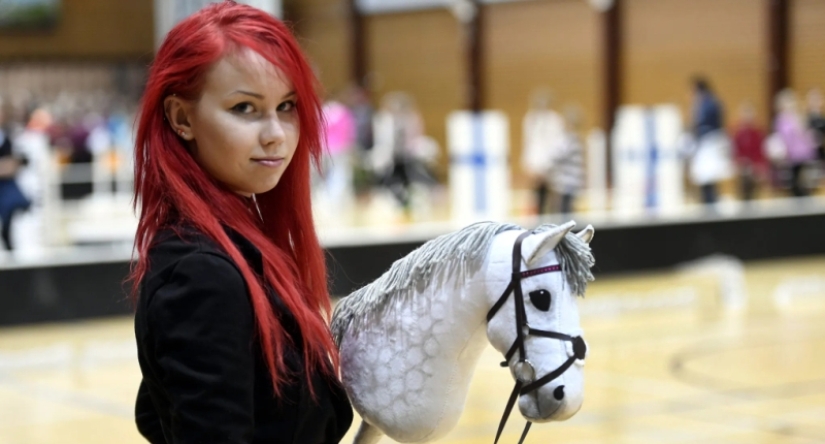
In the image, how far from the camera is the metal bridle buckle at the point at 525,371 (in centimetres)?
157

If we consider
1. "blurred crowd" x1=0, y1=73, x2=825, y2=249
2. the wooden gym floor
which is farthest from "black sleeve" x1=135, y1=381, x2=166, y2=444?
"blurred crowd" x1=0, y1=73, x2=825, y2=249

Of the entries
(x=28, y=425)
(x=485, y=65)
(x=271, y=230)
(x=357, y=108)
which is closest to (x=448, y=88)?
(x=485, y=65)

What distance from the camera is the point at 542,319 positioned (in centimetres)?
157

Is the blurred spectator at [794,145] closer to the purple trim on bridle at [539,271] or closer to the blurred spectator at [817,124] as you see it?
the blurred spectator at [817,124]

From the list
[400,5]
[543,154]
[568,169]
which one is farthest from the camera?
[400,5]

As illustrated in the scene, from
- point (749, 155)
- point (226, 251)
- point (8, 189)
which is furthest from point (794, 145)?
point (226, 251)

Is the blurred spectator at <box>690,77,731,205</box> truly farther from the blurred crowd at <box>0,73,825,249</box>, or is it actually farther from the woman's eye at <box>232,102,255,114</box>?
the woman's eye at <box>232,102,255,114</box>

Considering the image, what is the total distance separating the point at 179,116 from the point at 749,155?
14.7 metres

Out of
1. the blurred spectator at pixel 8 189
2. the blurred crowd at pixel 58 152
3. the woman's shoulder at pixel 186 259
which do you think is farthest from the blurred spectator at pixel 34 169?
the woman's shoulder at pixel 186 259

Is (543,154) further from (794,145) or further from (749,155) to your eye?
(794,145)

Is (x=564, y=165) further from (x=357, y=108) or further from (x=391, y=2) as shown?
(x=391, y=2)

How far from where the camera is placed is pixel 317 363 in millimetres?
1637

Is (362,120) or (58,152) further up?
(362,120)

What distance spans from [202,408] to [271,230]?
384 mm
